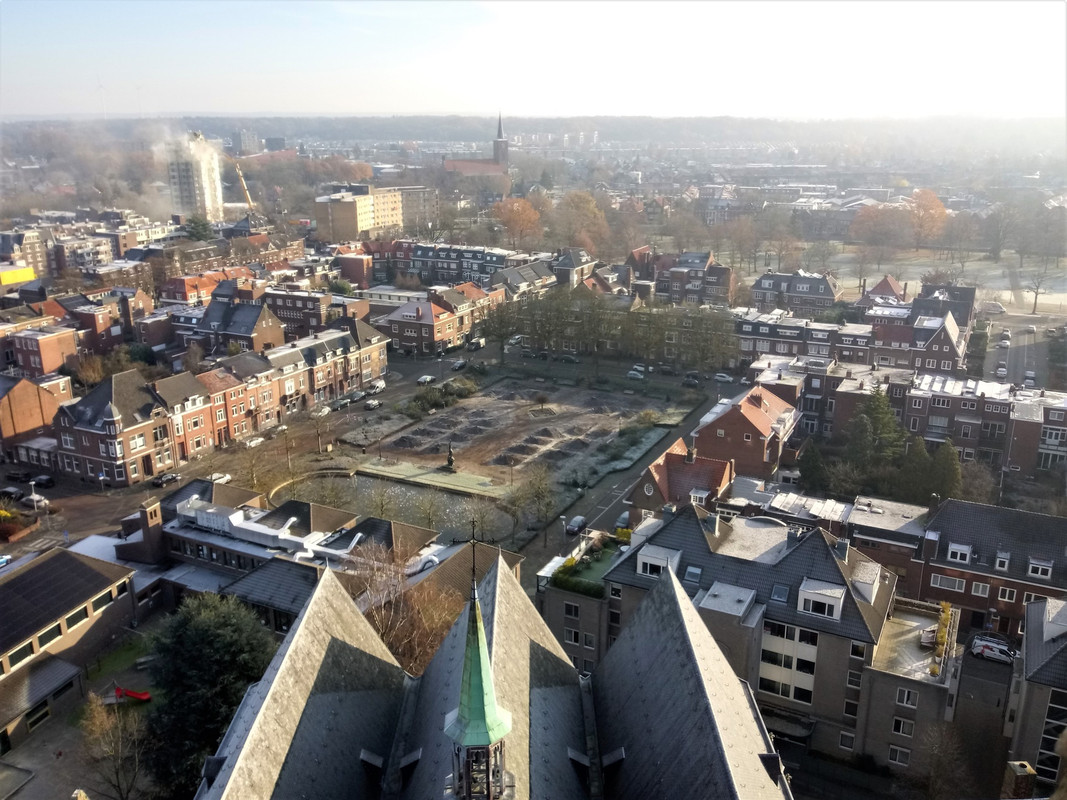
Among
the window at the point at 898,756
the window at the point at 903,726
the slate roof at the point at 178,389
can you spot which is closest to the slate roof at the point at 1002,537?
the window at the point at 903,726

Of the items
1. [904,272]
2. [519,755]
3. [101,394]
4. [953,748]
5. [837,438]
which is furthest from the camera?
[904,272]

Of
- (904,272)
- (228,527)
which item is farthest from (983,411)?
(904,272)

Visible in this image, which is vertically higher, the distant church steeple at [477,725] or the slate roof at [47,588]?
the distant church steeple at [477,725]

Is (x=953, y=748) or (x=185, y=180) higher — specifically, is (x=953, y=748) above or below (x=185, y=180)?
below

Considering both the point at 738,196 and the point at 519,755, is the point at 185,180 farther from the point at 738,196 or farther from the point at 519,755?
the point at 519,755

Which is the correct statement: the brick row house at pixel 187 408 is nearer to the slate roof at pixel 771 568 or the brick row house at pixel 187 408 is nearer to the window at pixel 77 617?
the window at pixel 77 617

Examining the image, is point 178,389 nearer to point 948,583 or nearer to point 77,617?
point 77,617
